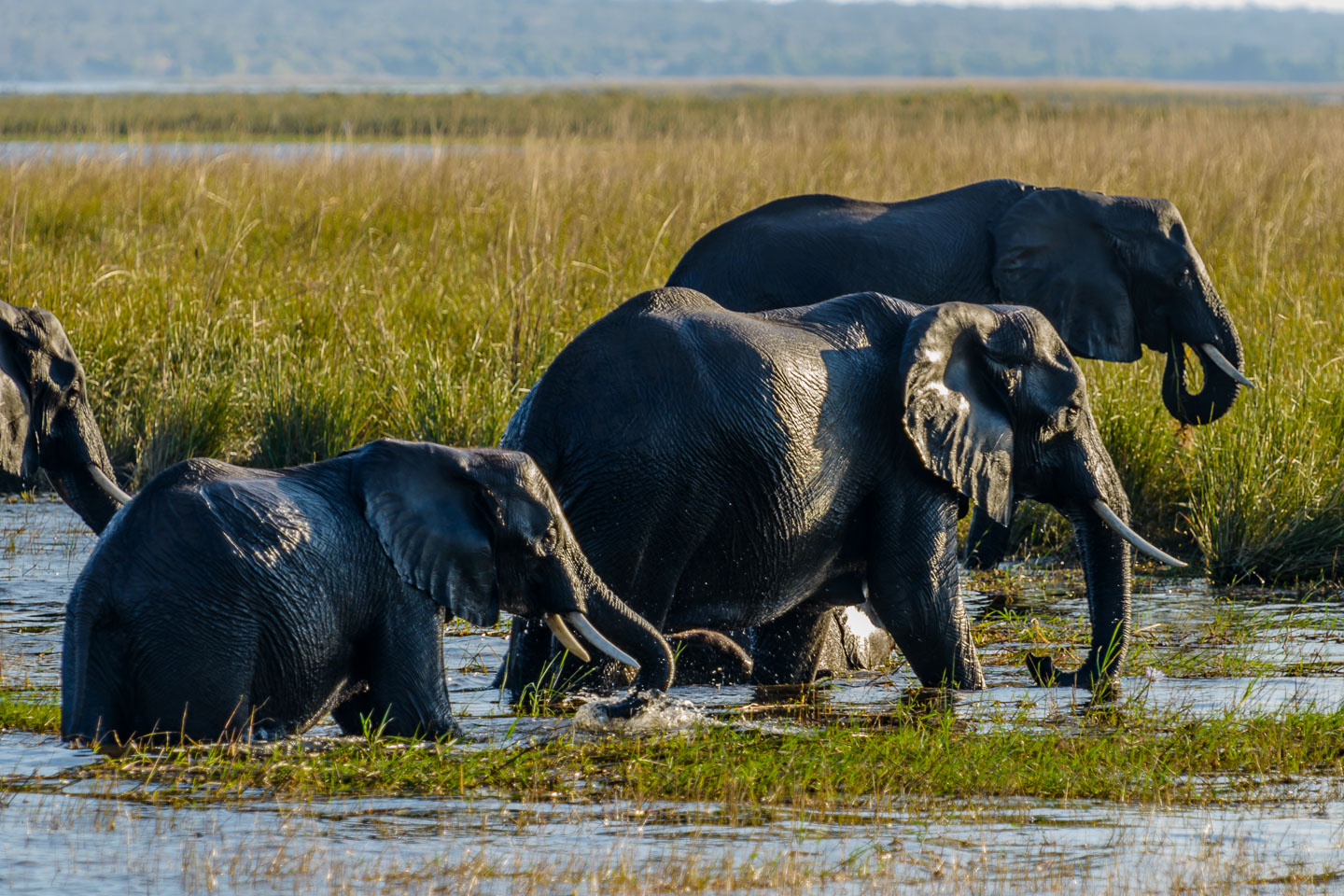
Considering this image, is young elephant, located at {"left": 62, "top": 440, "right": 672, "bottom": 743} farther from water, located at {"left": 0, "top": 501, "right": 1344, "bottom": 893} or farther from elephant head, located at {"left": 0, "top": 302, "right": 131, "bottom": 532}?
elephant head, located at {"left": 0, "top": 302, "right": 131, "bottom": 532}

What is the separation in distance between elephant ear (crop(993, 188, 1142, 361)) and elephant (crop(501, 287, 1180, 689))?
1.87 meters

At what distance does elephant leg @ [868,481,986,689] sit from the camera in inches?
216

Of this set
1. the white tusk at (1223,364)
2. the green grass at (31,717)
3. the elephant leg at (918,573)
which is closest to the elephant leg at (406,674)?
the green grass at (31,717)

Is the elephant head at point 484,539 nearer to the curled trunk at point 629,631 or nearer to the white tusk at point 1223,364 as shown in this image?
the curled trunk at point 629,631

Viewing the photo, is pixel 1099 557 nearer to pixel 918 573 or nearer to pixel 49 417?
pixel 918 573

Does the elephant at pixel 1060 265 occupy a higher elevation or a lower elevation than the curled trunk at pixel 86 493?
higher

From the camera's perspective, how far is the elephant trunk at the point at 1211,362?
7773 mm

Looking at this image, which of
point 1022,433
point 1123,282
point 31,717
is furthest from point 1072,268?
point 31,717

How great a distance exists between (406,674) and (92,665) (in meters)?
0.73

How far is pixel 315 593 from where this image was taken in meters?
Result: 4.54

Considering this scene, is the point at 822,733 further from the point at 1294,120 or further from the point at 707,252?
the point at 1294,120

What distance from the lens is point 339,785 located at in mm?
4449

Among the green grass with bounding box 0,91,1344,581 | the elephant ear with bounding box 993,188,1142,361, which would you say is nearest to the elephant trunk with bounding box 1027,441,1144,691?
the green grass with bounding box 0,91,1344,581

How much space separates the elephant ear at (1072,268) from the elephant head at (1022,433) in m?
1.83
